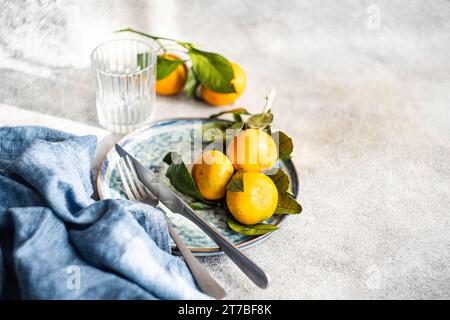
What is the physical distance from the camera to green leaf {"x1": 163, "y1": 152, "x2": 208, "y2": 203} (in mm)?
609

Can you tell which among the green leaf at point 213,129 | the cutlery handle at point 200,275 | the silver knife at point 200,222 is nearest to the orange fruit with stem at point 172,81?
the green leaf at point 213,129

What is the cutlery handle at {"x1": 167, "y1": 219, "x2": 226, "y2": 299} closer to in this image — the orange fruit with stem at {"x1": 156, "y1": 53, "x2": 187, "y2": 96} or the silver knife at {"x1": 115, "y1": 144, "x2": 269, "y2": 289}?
the silver knife at {"x1": 115, "y1": 144, "x2": 269, "y2": 289}

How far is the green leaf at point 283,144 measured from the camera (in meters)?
0.66

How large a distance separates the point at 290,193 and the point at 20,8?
0.57 meters

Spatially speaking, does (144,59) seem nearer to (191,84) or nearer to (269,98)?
(191,84)

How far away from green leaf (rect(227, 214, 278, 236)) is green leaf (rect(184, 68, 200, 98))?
12.0 inches

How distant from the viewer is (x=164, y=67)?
31.3 inches

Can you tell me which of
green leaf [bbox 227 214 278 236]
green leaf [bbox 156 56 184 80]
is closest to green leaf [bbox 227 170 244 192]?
green leaf [bbox 227 214 278 236]

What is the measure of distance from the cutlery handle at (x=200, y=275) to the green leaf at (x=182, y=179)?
2.9 inches

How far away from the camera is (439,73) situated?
0.98m

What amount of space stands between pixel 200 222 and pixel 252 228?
6 cm

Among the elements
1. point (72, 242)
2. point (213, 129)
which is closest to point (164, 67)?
point (213, 129)

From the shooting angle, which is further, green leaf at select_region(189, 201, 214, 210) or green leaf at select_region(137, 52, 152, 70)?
green leaf at select_region(137, 52, 152, 70)

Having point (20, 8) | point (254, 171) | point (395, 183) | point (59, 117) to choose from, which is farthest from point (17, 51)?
point (395, 183)
